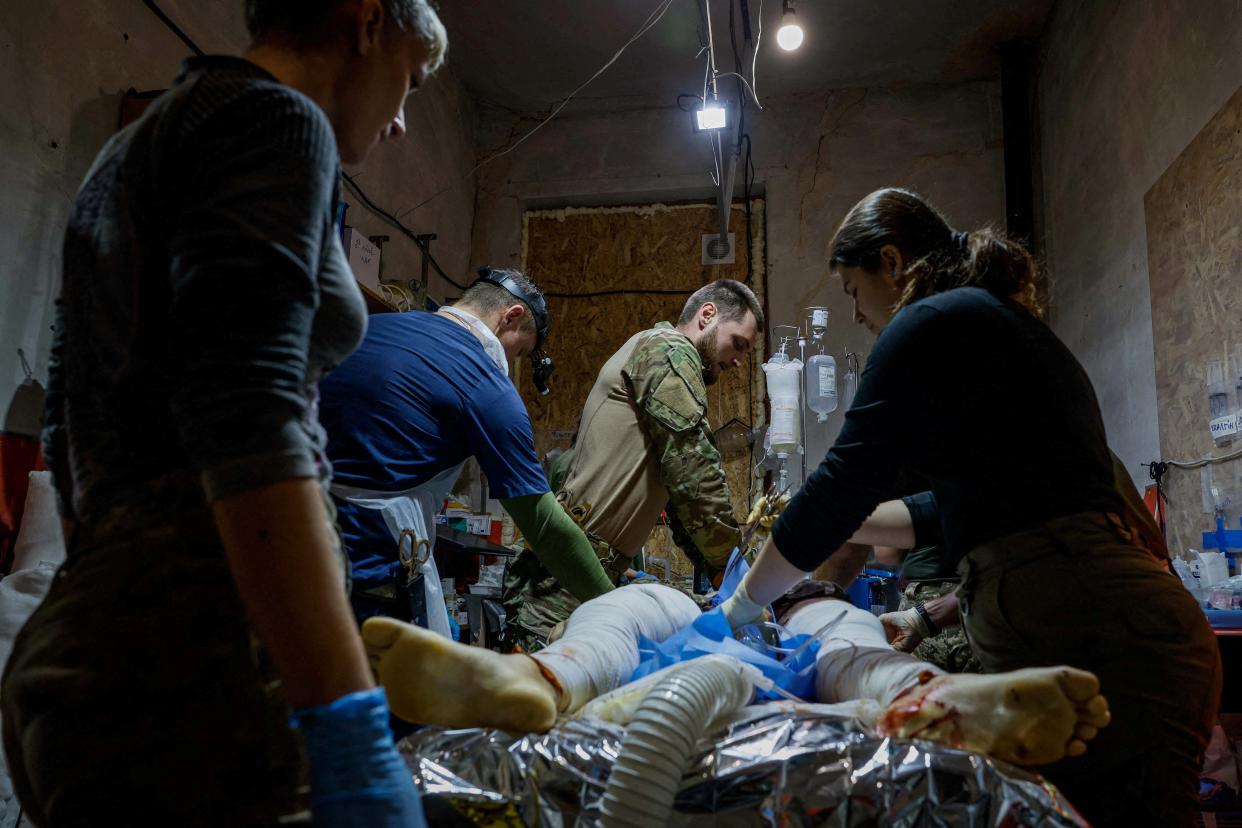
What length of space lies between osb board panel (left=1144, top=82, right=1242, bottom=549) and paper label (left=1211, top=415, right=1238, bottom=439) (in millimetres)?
49

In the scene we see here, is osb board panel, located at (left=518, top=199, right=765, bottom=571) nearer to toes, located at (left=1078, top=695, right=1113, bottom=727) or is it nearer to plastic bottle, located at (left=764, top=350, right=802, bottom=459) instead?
plastic bottle, located at (left=764, top=350, right=802, bottom=459)

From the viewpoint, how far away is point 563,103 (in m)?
5.75

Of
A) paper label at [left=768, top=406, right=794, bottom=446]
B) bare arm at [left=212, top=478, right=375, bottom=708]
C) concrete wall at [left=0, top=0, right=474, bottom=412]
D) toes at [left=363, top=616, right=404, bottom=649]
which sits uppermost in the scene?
concrete wall at [left=0, top=0, right=474, bottom=412]

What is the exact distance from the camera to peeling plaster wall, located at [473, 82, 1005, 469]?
17.6 feet

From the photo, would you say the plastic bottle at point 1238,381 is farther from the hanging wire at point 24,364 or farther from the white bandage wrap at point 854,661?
the hanging wire at point 24,364

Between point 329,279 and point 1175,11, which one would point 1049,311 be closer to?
point 1175,11

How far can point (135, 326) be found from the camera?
0.69 m

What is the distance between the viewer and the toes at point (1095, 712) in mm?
986

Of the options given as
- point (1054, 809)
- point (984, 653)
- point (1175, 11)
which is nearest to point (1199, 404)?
point (1175, 11)

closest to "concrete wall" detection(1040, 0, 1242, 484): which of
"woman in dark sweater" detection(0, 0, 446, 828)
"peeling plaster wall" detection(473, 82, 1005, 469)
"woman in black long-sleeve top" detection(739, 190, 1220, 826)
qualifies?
"peeling plaster wall" detection(473, 82, 1005, 469)

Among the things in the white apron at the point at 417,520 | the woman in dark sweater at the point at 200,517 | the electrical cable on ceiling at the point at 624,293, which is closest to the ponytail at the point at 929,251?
the white apron at the point at 417,520

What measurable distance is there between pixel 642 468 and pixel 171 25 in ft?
8.16

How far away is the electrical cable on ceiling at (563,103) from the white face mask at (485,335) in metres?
3.01

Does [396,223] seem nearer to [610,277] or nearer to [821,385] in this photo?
[610,277]
